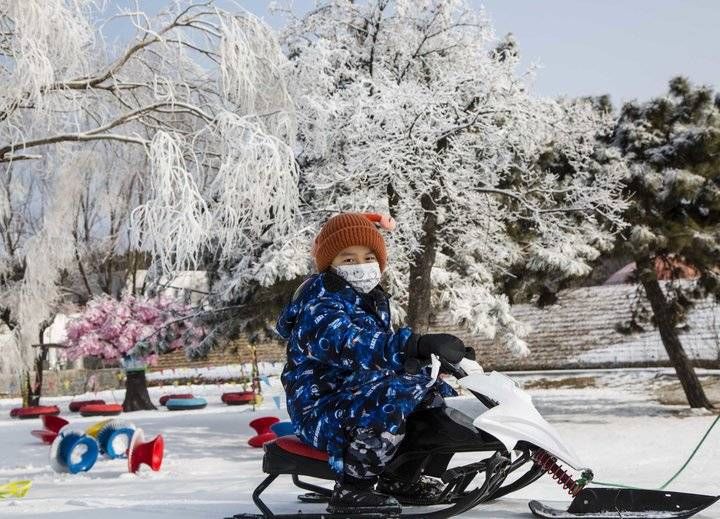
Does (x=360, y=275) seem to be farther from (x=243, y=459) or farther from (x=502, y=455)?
(x=243, y=459)

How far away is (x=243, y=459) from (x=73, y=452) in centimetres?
214

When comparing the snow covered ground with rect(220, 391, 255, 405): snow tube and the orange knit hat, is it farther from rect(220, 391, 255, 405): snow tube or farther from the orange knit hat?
the orange knit hat

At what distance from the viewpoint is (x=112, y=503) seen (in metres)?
4.42

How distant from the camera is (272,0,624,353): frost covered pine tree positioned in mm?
9336

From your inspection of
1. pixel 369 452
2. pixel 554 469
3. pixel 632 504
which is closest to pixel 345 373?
pixel 369 452

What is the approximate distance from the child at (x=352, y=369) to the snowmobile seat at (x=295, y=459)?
6cm

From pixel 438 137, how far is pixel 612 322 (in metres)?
12.7

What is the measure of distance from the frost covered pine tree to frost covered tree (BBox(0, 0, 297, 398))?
3.89 ft

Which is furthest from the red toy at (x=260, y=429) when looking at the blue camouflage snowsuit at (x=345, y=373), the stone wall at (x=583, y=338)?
the stone wall at (x=583, y=338)

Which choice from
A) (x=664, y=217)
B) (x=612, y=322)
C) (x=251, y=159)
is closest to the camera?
(x=251, y=159)

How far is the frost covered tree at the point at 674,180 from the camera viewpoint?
11711mm

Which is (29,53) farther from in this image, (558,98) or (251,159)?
(558,98)

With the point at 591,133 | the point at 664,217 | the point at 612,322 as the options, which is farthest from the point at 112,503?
the point at 612,322

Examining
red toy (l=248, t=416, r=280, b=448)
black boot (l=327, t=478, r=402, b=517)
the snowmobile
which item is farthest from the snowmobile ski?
red toy (l=248, t=416, r=280, b=448)
